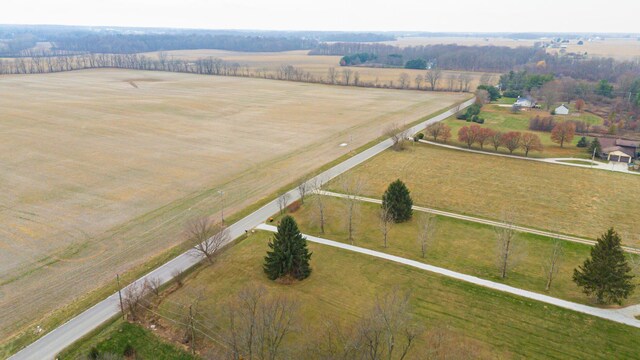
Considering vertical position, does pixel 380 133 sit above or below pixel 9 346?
above

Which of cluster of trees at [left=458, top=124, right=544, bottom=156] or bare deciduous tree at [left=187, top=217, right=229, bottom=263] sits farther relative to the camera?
cluster of trees at [left=458, top=124, right=544, bottom=156]

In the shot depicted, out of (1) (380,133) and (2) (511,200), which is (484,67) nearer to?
(1) (380,133)

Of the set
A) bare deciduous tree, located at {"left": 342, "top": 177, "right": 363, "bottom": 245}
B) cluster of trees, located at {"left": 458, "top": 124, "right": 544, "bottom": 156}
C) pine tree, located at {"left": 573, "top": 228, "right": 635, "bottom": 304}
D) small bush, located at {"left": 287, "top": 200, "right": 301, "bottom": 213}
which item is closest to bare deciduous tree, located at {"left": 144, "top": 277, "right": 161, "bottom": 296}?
small bush, located at {"left": 287, "top": 200, "right": 301, "bottom": 213}

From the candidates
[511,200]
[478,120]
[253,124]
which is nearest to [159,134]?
[253,124]

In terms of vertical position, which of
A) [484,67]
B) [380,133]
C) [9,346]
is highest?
[484,67]

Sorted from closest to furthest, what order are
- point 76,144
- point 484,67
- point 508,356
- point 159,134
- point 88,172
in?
point 508,356, point 88,172, point 76,144, point 159,134, point 484,67

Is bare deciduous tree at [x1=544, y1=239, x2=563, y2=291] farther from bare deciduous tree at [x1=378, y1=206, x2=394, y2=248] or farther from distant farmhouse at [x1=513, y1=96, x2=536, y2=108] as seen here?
distant farmhouse at [x1=513, y1=96, x2=536, y2=108]

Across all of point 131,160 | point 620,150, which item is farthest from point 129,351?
point 620,150
